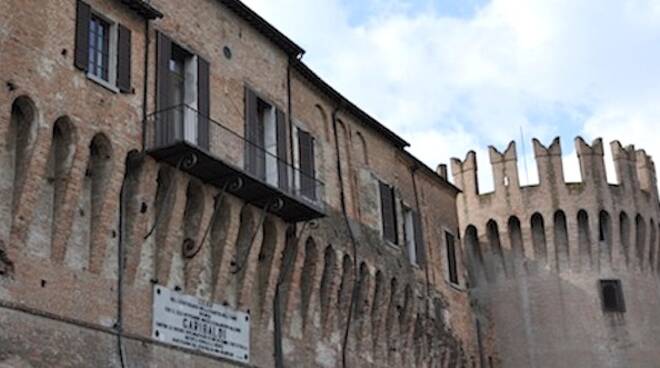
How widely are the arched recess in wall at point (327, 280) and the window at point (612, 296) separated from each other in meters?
12.3

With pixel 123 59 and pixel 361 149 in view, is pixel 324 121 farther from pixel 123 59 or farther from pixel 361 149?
pixel 123 59

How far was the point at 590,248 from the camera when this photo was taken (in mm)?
31797

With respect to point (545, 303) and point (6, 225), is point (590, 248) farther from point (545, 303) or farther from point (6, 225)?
point (6, 225)

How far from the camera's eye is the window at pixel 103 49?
1644 centimetres

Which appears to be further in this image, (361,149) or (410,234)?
(410,234)

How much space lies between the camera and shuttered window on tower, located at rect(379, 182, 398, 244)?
82.1ft

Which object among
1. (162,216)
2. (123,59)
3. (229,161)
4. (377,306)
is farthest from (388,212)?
(123,59)

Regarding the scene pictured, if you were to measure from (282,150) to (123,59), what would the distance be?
4530 mm

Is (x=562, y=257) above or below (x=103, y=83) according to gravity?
above

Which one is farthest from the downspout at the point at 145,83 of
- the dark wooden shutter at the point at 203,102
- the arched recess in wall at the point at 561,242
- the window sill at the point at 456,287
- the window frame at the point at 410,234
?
the arched recess in wall at the point at 561,242

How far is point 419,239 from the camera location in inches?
1046

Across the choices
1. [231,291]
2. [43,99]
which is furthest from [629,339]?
[43,99]

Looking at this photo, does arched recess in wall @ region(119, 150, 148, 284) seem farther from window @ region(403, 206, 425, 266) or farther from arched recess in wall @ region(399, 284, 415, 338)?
window @ region(403, 206, 425, 266)

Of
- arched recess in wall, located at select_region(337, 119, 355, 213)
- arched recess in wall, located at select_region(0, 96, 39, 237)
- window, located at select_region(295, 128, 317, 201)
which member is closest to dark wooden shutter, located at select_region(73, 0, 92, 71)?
arched recess in wall, located at select_region(0, 96, 39, 237)
